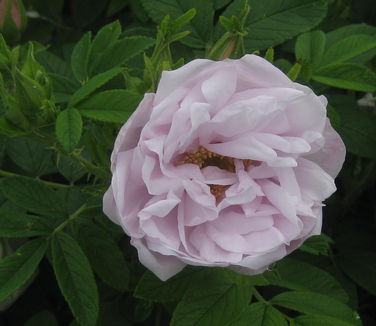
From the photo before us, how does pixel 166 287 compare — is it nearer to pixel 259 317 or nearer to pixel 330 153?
pixel 259 317

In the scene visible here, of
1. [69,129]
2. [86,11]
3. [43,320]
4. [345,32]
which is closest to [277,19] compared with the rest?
[345,32]

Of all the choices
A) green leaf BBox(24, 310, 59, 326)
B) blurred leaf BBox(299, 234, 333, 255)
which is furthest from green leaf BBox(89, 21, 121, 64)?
green leaf BBox(24, 310, 59, 326)

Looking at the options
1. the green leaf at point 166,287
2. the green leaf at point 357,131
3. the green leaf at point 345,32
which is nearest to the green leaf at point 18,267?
the green leaf at point 166,287

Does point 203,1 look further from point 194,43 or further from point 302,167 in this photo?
point 302,167

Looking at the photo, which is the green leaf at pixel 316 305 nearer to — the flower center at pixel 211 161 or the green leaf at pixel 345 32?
the flower center at pixel 211 161

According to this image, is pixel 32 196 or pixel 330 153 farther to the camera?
pixel 32 196
